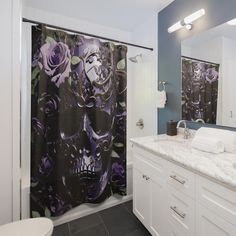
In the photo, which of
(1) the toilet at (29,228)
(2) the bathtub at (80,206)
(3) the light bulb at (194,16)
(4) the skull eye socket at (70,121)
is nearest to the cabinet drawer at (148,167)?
(2) the bathtub at (80,206)

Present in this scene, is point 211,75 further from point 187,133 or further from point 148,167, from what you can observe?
point 148,167

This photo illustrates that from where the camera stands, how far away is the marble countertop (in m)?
0.85

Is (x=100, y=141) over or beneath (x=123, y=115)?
beneath

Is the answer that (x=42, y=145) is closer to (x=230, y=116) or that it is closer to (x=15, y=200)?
Answer: (x=15, y=200)

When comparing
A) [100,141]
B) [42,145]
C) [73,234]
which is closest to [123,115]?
[100,141]

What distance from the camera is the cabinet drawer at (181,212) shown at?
102 centimetres

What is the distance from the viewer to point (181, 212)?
1090mm

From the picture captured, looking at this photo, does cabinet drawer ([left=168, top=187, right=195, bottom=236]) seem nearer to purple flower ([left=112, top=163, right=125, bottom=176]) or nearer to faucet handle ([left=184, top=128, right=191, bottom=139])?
faucet handle ([left=184, top=128, right=191, bottom=139])

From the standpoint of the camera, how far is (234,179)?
788 millimetres

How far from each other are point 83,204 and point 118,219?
0.41 m

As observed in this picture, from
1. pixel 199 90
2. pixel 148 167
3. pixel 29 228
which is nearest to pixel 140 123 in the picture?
pixel 199 90

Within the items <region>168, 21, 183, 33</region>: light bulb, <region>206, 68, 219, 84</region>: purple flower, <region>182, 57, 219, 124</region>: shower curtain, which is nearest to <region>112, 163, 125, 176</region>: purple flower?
<region>182, 57, 219, 124</region>: shower curtain

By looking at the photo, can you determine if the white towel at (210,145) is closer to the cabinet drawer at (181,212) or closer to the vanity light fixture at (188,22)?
the cabinet drawer at (181,212)

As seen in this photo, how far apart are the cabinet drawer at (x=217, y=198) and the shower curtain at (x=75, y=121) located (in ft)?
3.68
